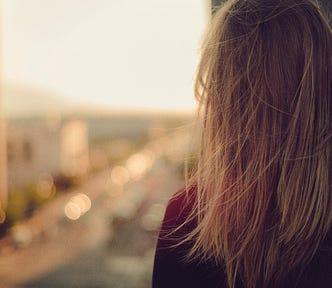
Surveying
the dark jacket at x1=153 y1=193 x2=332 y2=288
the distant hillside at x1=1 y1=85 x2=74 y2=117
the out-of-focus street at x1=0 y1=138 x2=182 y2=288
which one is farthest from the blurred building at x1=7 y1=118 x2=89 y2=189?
the distant hillside at x1=1 y1=85 x2=74 y2=117

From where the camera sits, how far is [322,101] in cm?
44

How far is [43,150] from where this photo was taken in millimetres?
15453

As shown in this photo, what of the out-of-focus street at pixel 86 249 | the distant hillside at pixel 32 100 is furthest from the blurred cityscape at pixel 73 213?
the distant hillside at pixel 32 100

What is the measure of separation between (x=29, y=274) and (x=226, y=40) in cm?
657

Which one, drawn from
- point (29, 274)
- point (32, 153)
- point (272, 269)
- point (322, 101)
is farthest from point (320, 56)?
point (32, 153)

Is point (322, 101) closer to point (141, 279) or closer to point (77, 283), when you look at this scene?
point (141, 279)

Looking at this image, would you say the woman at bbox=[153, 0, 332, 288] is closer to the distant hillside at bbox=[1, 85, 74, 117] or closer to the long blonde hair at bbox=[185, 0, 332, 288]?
the long blonde hair at bbox=[185, 0, 332, 288]

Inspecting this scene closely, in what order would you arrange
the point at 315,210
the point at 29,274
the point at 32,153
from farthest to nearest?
the point at 32,153
the point at 29,274
the point at 315,210

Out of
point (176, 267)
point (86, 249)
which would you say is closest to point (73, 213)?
point (86, 249)

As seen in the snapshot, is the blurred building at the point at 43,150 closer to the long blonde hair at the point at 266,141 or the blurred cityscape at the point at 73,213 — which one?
the blurred cityscape at the point at 73,213

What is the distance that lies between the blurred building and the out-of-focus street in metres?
2.01

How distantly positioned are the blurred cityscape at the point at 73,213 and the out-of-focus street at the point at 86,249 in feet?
0.05

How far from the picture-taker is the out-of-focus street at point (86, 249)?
6324 millimetres

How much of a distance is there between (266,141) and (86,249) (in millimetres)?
7984
